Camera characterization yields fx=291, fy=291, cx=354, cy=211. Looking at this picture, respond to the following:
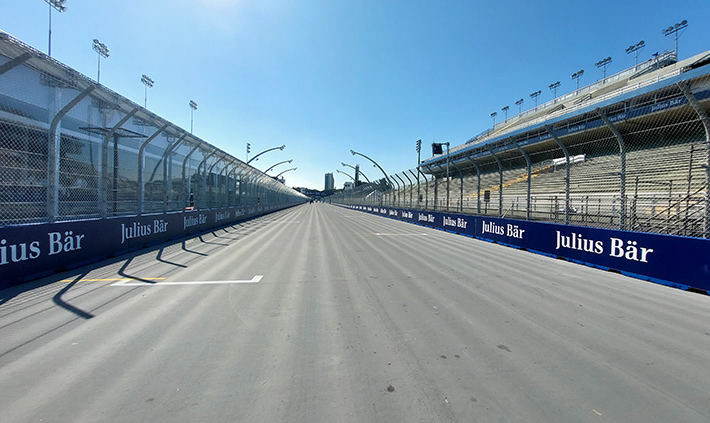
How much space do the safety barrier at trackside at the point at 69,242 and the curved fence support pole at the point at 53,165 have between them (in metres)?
0.34

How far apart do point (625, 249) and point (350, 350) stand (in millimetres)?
6704

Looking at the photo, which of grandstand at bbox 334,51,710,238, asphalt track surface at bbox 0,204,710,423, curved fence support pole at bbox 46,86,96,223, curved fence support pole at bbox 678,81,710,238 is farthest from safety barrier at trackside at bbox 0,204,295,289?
curved fence support pole at bbox 678,81,710,238

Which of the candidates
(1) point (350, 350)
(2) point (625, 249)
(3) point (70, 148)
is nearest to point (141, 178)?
(3) point (70, 148)

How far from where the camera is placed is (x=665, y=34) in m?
45.1

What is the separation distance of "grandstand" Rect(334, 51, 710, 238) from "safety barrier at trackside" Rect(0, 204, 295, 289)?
11.5m

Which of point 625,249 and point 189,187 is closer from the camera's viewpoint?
point 625,249

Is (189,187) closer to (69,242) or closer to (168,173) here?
(168,173)

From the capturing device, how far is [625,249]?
6.18m

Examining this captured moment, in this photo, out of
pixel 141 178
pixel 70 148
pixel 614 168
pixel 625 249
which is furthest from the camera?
pixel 614 168

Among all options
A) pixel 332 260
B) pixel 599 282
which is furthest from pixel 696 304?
pixel 332 260

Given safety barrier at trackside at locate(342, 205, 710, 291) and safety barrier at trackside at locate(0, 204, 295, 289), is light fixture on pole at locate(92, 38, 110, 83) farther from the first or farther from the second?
safety barrier at trackside at locate(342, 205, 710, 291)

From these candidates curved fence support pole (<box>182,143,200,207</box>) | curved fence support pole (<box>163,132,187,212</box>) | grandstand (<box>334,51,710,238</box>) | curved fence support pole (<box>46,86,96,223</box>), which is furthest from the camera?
curved fence support pole (<box>182,143,200,207</box>)

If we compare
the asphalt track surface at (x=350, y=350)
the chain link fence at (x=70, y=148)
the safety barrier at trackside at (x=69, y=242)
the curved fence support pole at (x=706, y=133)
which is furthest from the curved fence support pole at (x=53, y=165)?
the curved fence support pole at (x=706, y=133)

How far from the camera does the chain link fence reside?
5.37 metres
